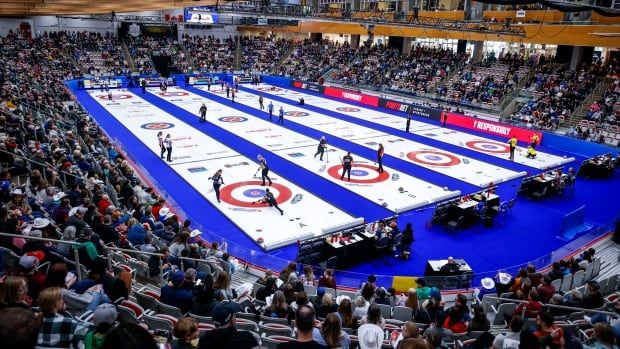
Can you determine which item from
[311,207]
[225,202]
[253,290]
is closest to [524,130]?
[311,207]

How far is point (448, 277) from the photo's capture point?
12000 mm

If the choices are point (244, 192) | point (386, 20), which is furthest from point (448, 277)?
point (386, 20)

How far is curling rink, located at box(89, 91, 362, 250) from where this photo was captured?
644 inches

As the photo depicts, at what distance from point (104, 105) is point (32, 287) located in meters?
35.5

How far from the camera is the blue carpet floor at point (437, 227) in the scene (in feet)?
48.4

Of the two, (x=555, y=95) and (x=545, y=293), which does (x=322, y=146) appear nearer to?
(x=545, y=293)

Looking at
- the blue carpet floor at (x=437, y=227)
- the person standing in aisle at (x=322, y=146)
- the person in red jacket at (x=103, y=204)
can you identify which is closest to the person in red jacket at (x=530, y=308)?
the blue carpet floor at (x=437, y=227)

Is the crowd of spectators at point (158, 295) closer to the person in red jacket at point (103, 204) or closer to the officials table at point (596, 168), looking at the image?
the person in red jacket at point (103, 204)

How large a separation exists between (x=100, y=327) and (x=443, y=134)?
3126cm

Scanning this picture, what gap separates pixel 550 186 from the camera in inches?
821

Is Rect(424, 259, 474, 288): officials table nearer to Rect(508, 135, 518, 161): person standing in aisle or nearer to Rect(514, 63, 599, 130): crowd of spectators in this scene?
Rect(508, 135, 518, 161): person standing in aisle

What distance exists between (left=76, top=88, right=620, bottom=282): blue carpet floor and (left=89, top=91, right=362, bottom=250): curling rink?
495 millimetres

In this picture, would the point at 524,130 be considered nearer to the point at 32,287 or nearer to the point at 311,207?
the point at 311,207

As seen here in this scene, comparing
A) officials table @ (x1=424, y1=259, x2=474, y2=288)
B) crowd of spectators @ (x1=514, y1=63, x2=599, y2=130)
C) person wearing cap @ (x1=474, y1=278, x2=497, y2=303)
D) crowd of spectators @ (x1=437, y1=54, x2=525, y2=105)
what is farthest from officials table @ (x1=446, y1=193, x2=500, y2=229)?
crowd of spectators @ (x1=437, y1=54, x2=525, y2=105)
